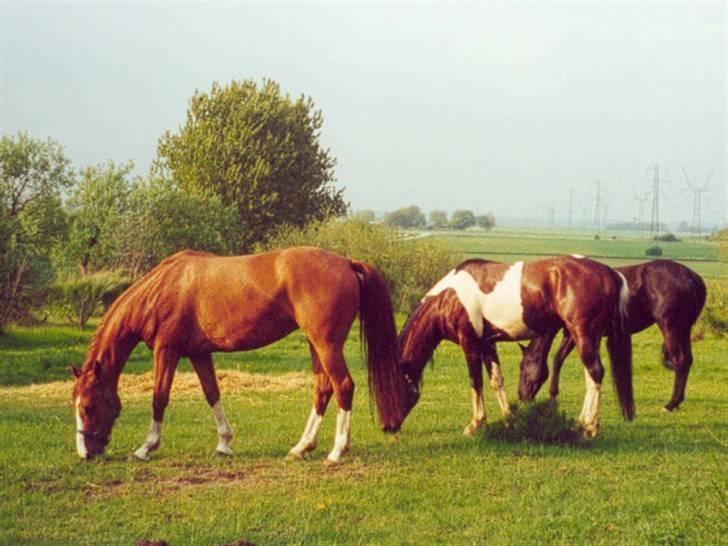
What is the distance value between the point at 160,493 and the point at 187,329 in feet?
6.34

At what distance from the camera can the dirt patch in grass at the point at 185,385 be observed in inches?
587

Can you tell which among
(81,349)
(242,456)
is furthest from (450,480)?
(81,349)

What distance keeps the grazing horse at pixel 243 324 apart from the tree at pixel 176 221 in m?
31.3

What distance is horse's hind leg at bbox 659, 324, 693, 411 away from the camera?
12727 millimetres

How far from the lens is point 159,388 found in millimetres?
9172

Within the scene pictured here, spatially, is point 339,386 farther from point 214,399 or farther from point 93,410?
point 93,410

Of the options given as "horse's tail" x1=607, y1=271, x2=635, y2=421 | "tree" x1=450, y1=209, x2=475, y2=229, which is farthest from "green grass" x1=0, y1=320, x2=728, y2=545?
"tree" x1=450, y1=209, x2=475, y2=229

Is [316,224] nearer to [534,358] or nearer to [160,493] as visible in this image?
[534,358]

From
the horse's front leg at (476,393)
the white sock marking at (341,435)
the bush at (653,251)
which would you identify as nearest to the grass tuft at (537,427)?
the horse's front leg at (476,393)

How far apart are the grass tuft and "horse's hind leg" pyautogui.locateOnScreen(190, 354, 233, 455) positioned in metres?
2.79

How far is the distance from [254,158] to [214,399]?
38.8 m

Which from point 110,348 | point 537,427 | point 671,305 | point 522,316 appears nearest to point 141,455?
point 110,348

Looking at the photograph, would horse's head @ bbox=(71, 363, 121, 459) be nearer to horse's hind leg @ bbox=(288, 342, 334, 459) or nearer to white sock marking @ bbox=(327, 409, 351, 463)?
horse's hind leg @ bbox=(288, 342, 334, 459)

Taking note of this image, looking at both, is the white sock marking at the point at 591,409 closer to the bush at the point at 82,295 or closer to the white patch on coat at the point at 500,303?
→ the white patch on coat at the point at 500,303
